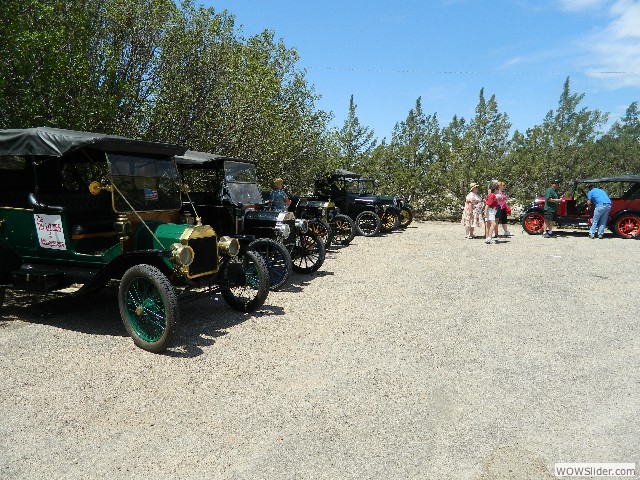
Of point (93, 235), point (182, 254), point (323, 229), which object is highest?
point (93, 235)

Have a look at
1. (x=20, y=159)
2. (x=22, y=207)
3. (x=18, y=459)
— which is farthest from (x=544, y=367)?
(x=20, y=159)

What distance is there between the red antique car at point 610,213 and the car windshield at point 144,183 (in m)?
12.8

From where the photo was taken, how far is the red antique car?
13.1m

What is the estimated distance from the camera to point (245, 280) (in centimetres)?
525

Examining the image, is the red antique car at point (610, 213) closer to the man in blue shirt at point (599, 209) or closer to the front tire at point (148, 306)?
the man in blue shirt at point (599, 209)

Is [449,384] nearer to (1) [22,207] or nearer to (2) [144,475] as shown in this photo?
(2) [144,475]

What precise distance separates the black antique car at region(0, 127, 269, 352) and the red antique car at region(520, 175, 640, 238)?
1213 centimetres

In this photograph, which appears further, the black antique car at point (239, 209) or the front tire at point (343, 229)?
the front tire at point (343, 229)

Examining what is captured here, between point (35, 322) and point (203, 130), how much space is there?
8.13 m

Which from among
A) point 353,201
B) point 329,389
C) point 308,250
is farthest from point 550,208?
point 329,389

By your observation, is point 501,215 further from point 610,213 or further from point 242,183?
point 242,183

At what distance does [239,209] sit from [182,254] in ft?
9.76

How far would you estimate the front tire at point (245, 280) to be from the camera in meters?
5.15

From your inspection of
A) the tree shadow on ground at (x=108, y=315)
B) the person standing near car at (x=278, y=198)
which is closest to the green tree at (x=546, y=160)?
the person standing near car at (x=278, y=198)
